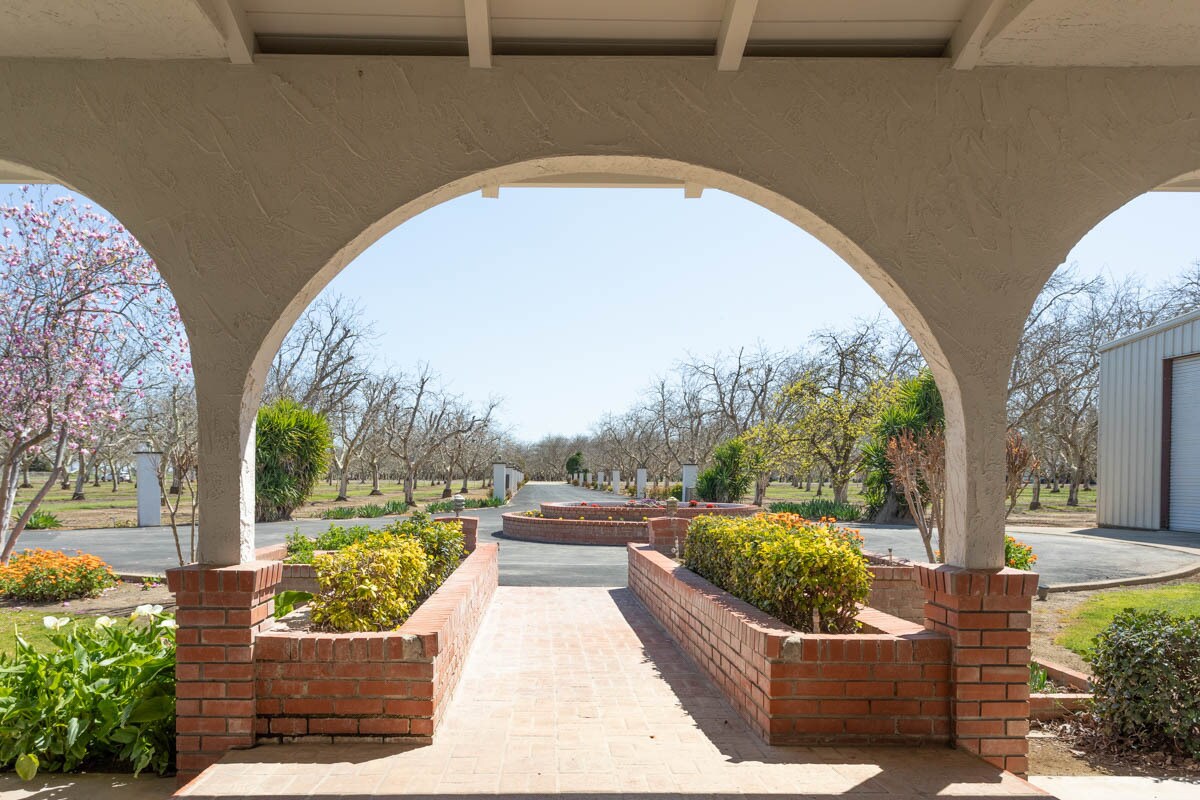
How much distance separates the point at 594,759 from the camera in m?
3.66

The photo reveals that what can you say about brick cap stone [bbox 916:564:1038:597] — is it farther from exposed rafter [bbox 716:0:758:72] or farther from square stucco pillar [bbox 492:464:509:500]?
square stucco pillar [bbox 492:464:509:500]

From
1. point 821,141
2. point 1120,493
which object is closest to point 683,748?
point 821,141

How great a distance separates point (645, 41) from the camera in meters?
3.73

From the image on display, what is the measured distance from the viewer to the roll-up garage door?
679 inches

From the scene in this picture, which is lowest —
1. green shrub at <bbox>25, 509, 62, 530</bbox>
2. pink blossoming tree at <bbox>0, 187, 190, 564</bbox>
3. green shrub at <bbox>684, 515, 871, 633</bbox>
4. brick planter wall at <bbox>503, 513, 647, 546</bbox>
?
green shrub at <bbox>25, 509, 62, 530</bbox>

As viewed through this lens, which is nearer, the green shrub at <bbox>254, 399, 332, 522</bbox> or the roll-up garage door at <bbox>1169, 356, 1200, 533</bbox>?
the roll-up garage door at <bbox>1169, 356, 1200, 533</bbox>

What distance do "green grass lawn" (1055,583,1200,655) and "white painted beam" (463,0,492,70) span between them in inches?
266

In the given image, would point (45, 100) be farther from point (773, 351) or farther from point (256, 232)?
point (773, 351)

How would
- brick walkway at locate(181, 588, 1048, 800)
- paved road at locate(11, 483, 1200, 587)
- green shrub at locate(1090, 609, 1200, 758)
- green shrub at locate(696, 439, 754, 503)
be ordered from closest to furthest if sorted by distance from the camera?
1. brick walkway at locate(181, 588, 1048, 800)
2. green shrub at locate(1090, 609, 1200, 758)
3. paved road at locate(11, 483, 1200, 587)
4. green shrub at locate(696, 439, 754, 503)

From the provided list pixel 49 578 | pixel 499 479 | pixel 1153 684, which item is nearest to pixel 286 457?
pixel 499 479

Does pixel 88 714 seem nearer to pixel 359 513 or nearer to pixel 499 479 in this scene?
pixel 359 513

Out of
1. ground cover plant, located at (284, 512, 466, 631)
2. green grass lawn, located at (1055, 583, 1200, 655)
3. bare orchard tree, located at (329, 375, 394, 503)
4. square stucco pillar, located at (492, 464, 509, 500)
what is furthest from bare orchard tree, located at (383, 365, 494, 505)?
ground cover plant, located at (284, 512, 466, 631)

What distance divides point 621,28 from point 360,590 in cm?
326

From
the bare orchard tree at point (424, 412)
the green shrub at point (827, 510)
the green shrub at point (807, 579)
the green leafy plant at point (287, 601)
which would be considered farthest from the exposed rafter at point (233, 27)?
the bare orchard tree at point (424, 412)
